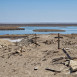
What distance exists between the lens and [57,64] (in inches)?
369

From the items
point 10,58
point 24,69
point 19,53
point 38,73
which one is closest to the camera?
point 38,73

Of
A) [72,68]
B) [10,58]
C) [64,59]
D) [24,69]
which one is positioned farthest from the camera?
[10,58]

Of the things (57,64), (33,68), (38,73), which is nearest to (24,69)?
(33,68)

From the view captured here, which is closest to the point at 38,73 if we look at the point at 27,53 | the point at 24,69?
the point at 24,69

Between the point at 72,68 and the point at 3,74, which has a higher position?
the point at 72,68

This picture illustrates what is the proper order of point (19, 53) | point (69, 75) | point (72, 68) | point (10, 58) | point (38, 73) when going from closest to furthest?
point (69, 75), point (72, 68), point (38, 73), point (10, 58), point (19, 53)

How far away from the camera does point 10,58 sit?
39.6 ft

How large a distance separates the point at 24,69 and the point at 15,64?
4.73 ft

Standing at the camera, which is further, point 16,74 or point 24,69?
point 24,69

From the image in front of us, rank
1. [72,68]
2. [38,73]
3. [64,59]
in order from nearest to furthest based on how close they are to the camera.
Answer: [72,68] < [38,73] < [64,59]

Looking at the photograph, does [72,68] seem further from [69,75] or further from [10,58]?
[10,58]

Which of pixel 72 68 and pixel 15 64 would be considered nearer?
pixel 72 68

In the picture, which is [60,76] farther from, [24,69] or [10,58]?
[10,58]

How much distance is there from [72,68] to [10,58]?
19.0 feet
